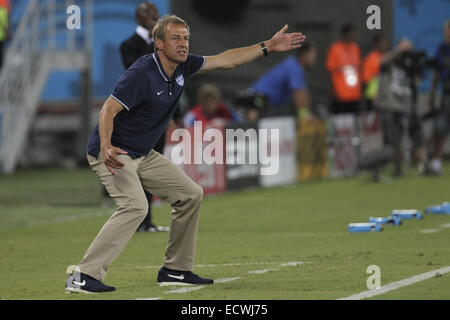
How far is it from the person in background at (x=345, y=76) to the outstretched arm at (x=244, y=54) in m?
14.4

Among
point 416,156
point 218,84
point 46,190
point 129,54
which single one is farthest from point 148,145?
point 218,84

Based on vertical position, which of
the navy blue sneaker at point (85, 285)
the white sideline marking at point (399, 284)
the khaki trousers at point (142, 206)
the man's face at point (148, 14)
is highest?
the man's face at point (148, 14)

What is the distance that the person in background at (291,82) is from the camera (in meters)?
21.6

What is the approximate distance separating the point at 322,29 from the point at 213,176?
13999mm

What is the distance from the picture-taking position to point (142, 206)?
936 cm

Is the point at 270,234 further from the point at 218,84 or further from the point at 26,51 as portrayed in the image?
the point at 218,84

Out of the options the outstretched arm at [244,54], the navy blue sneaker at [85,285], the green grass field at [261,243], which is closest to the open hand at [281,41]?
the outstretched arm at [244,54]

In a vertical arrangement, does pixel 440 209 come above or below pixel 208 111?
below

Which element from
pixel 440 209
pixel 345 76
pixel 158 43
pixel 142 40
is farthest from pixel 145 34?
pixel 345 76

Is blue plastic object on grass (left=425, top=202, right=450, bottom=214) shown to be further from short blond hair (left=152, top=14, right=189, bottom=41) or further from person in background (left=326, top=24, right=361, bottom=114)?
person in background (left=326, top=24, right=361, bottom=114)

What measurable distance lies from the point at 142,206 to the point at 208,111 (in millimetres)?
10737

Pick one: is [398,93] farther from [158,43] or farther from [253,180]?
[158,43]

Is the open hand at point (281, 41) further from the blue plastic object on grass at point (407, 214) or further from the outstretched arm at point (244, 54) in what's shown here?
the blue plastic object on grass at point (407, 214)

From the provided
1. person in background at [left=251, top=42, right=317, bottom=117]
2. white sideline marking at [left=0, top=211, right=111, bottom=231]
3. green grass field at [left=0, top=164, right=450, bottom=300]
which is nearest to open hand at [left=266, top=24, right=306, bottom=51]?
green grass field at [left=0, top=164, right=450, bottom=300]
